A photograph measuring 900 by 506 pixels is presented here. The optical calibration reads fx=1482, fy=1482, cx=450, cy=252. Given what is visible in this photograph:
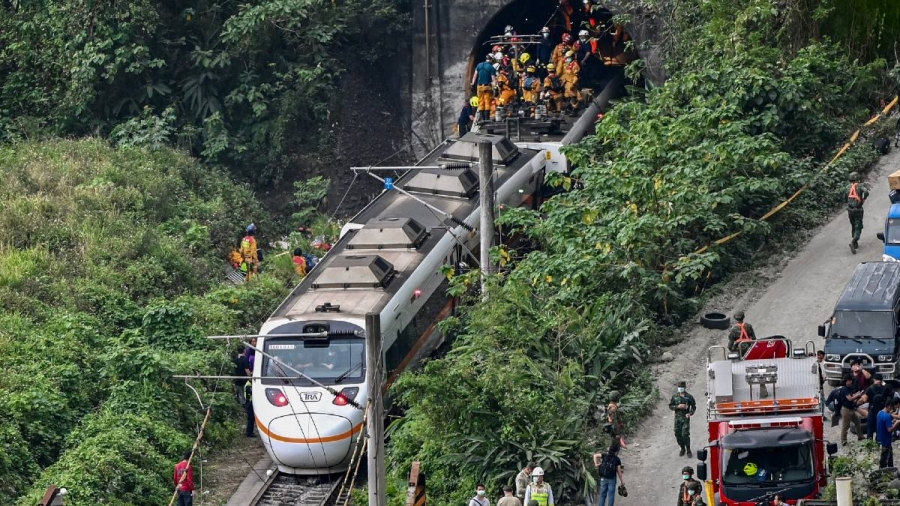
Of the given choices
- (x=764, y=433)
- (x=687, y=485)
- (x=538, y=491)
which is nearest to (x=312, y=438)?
(x=538, y=491)

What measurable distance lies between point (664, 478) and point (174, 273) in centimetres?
→ 1270

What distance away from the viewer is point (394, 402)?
23.8 metres

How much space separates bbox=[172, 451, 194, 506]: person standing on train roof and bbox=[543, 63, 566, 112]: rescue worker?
51.0 feet

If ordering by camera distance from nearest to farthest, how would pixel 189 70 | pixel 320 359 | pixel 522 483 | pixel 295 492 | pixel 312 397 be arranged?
1. pixel 522 483
2. pixel 312 397
3. pixel 295 492
4. pixel 320 359
5. pixel 189 70

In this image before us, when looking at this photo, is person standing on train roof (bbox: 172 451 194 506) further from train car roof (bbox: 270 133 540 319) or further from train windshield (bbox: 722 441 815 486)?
train windshield (bbox: 722 441 815 486)

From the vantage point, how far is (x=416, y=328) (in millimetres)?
25453

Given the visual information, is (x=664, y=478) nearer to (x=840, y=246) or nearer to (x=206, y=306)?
(x=840, y=246)

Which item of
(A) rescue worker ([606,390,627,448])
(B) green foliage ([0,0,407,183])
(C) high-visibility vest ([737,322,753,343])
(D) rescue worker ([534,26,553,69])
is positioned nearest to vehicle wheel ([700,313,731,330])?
(C) high-visibility vest ([737,322,753,343])

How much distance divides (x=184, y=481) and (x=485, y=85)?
1622cm

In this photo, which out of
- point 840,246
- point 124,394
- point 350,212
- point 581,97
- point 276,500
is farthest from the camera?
point 350,212

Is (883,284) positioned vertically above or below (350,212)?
above

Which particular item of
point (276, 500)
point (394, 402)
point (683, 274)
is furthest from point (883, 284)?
point (276, 500)

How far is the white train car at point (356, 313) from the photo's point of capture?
2295 cm

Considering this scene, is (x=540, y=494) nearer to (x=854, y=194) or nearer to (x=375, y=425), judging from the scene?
(x=375, y=425)
